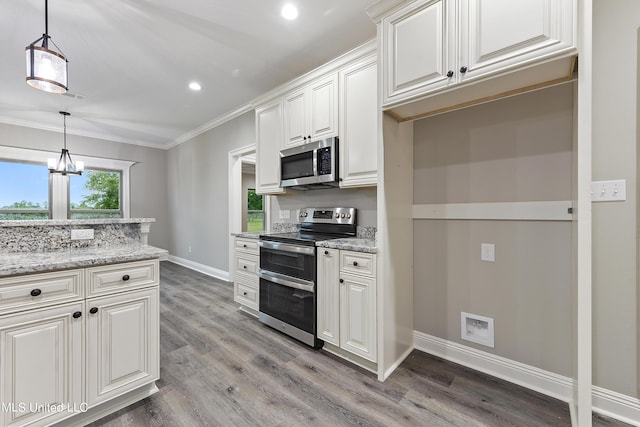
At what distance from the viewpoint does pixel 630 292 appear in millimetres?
1508

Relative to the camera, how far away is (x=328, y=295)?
222 centimetres

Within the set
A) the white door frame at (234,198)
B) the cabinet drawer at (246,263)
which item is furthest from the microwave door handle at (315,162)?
the white door frame at (234,198)

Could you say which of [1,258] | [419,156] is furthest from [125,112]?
[419,156]

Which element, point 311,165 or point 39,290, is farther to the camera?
point 311,165

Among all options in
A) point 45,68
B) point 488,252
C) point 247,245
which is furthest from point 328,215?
point 45,68

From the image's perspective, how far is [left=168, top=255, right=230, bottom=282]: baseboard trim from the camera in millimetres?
4602

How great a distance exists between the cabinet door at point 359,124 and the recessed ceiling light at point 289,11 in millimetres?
576

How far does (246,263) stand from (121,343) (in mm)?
1556

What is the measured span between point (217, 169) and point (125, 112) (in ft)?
5.44

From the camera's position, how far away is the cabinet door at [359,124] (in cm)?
225

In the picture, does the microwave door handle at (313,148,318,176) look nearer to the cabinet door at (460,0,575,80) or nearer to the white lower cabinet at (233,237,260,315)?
the white lower cabinet at (233,237,260,315)

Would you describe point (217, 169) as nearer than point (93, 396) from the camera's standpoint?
No

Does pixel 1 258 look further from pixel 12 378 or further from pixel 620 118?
pixel 620 118

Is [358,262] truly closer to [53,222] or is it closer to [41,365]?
[41,365]
